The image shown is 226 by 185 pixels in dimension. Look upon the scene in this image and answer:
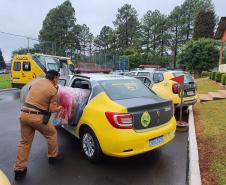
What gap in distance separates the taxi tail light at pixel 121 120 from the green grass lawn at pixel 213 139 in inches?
60.1

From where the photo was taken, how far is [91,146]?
14.3ft

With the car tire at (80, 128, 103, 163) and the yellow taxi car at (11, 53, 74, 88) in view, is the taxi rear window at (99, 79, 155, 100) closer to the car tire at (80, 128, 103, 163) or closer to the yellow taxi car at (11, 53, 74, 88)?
the car tire at (80, 128, 103, 163)

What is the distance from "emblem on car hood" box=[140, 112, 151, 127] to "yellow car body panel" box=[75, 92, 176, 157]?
13 cm

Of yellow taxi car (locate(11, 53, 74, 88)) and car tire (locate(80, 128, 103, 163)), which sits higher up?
yellow taxi car (locate(11, 53, 74, 88))

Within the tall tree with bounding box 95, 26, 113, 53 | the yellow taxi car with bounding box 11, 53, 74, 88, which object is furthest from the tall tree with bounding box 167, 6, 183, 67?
the yellow taxi car with bounding box 11, 53, 74, 88

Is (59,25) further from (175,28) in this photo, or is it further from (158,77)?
(158,77)

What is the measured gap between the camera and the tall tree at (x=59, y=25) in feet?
165

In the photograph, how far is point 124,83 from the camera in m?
5.02

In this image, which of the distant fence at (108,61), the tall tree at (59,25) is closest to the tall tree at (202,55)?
the distant fence at (108,61)

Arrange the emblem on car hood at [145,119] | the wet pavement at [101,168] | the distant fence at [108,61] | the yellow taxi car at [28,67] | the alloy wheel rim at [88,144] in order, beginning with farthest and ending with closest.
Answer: the distant fence at [108,61] → the yellow taxi car at [28,67] → the alloy wheel rim at [88,144] → the emblem on car hood at [145,119] → the wet pavement at [101,168]

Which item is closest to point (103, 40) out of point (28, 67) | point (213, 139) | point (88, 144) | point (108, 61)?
point (108, 61)

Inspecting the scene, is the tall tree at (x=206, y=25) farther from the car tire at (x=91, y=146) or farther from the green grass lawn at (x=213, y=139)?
the car tire at (x=91, y=146)

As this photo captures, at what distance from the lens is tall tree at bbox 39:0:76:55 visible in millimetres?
50281

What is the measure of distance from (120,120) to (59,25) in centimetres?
5051
